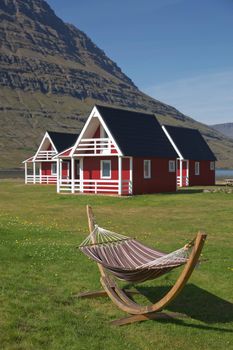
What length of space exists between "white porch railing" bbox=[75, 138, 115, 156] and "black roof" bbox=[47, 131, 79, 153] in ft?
48.3

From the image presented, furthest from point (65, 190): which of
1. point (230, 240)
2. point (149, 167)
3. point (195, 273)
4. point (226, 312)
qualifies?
point (226, 312)

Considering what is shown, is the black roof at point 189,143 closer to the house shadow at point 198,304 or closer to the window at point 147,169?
the window at point 147,169

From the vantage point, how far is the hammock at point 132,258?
26.5ft

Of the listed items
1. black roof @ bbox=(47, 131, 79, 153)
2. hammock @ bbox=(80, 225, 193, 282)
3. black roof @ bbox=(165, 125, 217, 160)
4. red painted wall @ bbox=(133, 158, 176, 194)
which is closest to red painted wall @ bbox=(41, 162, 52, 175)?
black roof @ bbox=(47, 131, 79, 153)

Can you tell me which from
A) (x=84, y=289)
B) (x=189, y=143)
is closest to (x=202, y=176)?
(x=189, y=143)

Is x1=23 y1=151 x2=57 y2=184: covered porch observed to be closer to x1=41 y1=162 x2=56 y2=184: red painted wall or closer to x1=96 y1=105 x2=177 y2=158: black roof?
x1=41 y1=162 x2=56 y2=184: red painted wall

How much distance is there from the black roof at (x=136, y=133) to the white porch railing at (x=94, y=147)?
108 centimetres

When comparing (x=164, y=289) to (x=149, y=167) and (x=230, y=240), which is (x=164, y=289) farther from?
(x=149, y=167)

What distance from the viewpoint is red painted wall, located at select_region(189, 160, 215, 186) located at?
164 feet

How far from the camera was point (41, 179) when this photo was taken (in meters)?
55.5

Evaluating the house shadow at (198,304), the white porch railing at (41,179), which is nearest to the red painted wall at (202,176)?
the white porch railing at (41,179)

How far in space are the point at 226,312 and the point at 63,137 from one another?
48180 millimetres

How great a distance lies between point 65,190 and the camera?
40438 mm

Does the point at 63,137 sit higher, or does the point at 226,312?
the point at 63,137
